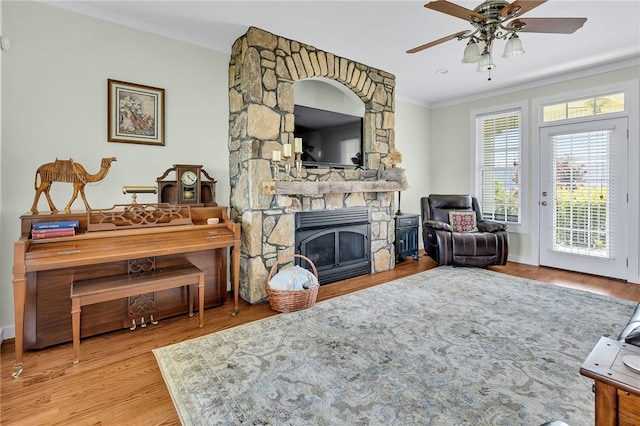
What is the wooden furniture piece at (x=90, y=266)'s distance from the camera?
209 cm

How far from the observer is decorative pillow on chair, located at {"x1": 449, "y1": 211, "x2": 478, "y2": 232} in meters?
4.71

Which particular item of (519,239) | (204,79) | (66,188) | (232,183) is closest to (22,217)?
(66,188)

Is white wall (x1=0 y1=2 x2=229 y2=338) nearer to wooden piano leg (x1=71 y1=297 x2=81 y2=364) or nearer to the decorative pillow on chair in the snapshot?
wooden piano leg (x1=71 y1=297 x2=81 y2=364)

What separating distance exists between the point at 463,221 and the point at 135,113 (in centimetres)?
431

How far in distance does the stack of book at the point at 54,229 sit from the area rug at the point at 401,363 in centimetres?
109

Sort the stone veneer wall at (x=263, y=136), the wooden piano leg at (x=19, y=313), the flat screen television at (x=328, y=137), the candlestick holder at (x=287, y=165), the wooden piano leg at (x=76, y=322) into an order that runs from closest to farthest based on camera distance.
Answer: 1. the wooden piano leg at (x=19, y=313)
2. the wooden piano leg at (x=76, y=322)
3. the stone veneer wall at (x=263, y=136)
4. the candlestick holder at (x=287, y=165)
5. the flat screen television at (x=328, y=137)

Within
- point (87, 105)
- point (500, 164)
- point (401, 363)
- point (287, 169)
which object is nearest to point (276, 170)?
point (287, 169)

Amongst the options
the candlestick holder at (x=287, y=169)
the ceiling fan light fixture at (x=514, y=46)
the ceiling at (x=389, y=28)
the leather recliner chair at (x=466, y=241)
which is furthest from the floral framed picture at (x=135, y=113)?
the leather recliner chair at (x=466, y=241)

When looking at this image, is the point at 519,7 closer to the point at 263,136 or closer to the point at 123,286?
the point at 263,136

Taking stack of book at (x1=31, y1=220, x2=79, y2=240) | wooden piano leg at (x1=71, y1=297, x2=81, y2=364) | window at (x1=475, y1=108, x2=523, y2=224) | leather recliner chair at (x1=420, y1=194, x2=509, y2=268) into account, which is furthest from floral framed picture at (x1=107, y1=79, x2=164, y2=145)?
window at (x1=475, y1=108, x2=523, y2=224)

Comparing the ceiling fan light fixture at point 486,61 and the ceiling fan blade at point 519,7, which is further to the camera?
the ceiling fan light fixture at point 486,61

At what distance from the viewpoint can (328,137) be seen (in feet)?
13.1

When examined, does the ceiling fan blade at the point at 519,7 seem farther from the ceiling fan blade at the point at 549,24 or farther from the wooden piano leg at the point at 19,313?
the wooden piano leg at the point at 19,313

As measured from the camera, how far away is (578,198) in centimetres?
434
